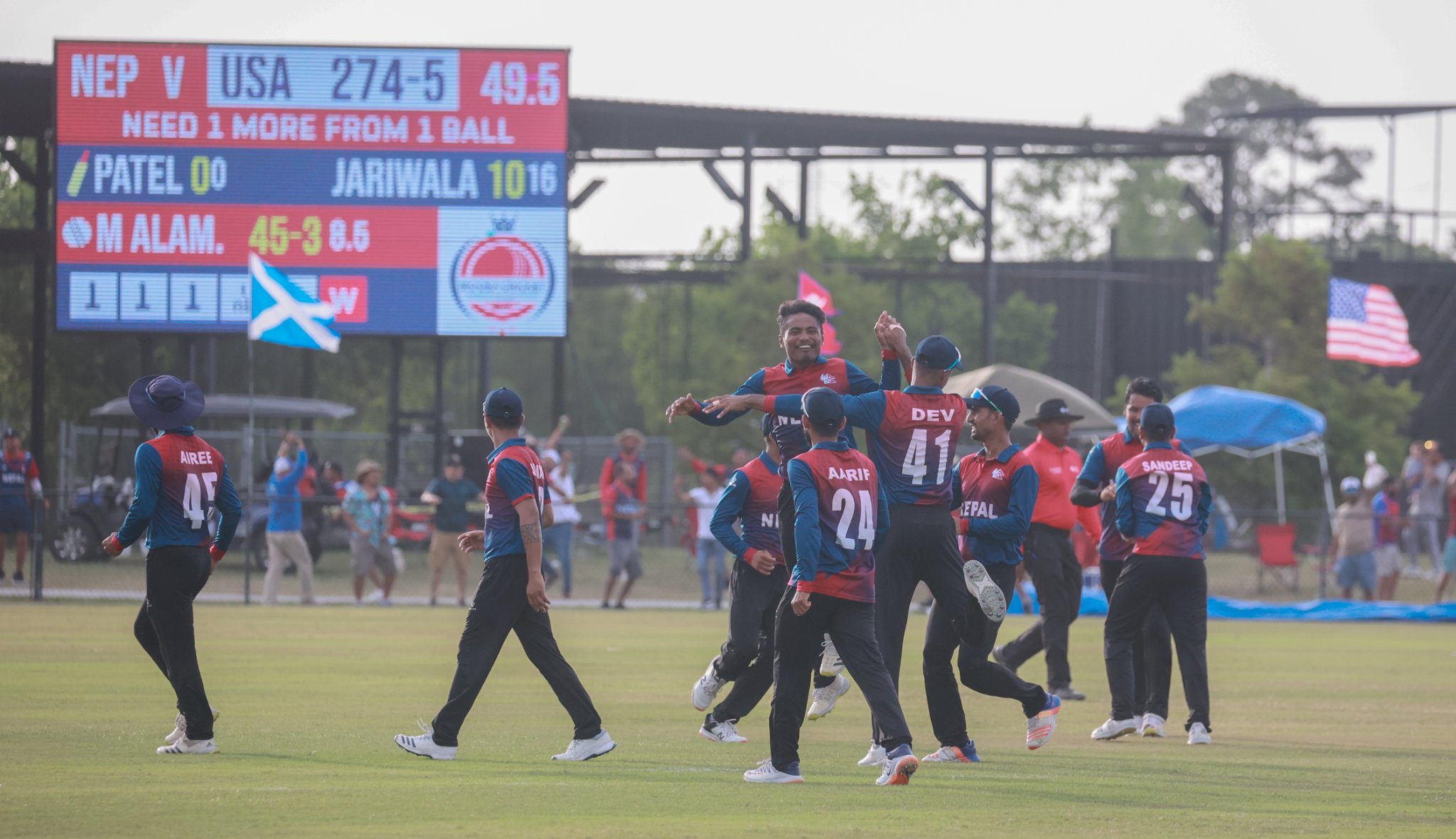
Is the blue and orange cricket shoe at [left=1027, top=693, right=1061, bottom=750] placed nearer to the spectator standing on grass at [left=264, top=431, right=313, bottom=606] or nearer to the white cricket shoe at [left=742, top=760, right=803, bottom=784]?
the white cricket shoe at [left=742, top=760, right=803, bottom=784]

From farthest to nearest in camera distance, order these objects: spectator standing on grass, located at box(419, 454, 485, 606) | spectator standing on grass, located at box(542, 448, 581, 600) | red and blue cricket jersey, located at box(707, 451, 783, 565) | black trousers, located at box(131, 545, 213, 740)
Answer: spectator standing on grass, located at box(542, 448, 581, 600), spectator standing on grass, located at box(419, 454, 485, 606), red and blue cricket jersey, located at box(707, 451, 783, 565), black trousers, located at box(131, 545, 213, 740)

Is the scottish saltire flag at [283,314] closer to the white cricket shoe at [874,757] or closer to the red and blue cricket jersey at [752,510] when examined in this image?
the red and blue cricket jersey at [752,510]

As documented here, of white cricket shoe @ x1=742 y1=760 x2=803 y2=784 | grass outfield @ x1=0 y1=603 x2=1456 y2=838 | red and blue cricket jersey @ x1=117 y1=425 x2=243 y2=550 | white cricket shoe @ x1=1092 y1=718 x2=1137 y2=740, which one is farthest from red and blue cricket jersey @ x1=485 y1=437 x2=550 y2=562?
white cricket shoe @ x1=1092 y1=718 x2=1137 y2=740

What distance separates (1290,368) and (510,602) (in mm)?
33084

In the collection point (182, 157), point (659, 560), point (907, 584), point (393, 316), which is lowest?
point (659, 560)

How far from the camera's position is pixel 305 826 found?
6953 millimetres

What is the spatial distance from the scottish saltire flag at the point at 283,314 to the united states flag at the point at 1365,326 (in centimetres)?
1930

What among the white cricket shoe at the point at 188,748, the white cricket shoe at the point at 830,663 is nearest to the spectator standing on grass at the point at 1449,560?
the white cricket shoe at the point at 830,663

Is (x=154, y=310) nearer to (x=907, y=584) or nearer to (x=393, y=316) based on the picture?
(x=393, y=316)

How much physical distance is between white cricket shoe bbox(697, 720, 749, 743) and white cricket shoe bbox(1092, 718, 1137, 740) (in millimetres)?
2192

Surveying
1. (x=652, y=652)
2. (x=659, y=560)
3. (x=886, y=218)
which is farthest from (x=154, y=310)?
(x=886, y=218)

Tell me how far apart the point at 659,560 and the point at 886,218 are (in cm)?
2819

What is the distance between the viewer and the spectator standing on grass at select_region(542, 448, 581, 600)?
23.1m

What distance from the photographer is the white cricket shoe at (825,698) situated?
10297mm
